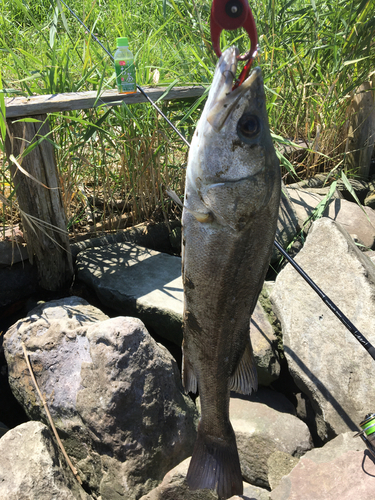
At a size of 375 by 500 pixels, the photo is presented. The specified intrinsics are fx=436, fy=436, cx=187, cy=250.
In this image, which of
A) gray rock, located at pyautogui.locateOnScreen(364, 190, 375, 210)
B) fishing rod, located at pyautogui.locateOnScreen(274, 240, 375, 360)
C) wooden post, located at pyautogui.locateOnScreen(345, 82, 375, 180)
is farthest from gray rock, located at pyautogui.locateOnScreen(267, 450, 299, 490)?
wooden post, located at pyautogui.locateOnScreen(345, 82, 375, 180)

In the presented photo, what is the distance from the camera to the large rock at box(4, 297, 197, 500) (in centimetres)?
245

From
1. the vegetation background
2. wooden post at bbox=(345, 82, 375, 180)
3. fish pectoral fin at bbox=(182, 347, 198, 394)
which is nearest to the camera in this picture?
fish pectoral fin at bbox=(182, 347, 198, 394)

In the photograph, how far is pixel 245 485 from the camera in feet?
8.19

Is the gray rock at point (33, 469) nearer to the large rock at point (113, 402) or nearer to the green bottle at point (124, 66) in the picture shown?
the large rock at point (113, 402)

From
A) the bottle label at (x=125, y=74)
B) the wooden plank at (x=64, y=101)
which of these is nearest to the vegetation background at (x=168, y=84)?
the wooden plank at (x=64, y=101)

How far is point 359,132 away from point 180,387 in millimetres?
4055

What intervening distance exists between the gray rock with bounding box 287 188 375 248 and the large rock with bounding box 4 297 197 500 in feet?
7.43

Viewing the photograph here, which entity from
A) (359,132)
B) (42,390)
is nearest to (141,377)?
(42,390)

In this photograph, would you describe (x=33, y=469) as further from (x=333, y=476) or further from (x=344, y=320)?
(x=344, y=320)

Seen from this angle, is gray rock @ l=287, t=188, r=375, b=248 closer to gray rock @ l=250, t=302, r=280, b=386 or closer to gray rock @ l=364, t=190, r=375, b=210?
gray rock @ l=364, t=190, r=375, b=210

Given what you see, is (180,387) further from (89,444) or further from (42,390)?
(42,390)

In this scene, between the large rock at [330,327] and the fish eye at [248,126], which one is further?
the large rock at [330,327]

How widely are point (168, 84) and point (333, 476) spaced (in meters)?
3.07

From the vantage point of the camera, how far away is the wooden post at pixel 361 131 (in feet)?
16.8
